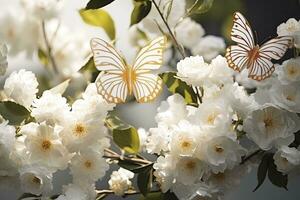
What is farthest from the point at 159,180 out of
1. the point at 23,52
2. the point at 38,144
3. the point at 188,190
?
the point at 23,52

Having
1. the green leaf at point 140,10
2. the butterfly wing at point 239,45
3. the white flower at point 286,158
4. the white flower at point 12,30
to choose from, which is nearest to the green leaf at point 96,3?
the green leaf at point 140,10

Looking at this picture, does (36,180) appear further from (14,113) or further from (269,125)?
(269,125)

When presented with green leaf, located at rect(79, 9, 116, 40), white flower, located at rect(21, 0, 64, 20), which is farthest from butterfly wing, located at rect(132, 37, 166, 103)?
white flower, located at rect(21, 0, 64, 20)

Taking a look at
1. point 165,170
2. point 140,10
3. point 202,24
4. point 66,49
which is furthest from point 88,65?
point 202,24

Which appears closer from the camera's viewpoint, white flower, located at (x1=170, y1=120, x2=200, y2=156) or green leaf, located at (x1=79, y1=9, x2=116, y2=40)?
white flower, located at (x1=170, y1=120, x2=200, y2=156)

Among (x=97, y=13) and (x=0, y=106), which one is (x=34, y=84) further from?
(x=97, y=13)

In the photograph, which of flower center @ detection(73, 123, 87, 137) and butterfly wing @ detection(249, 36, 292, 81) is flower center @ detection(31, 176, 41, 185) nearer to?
flower center @ detection(73, 123, 87, 137)

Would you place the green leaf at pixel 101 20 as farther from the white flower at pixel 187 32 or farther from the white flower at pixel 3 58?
the white flower at pixel 3 58
